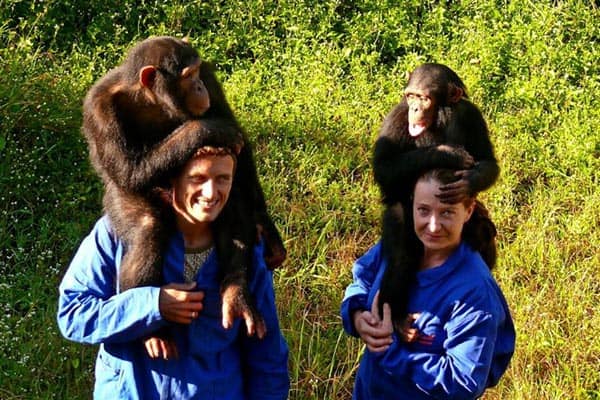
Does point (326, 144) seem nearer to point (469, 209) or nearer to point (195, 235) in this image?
point (469, 209)

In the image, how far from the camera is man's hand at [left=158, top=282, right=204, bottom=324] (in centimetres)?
252

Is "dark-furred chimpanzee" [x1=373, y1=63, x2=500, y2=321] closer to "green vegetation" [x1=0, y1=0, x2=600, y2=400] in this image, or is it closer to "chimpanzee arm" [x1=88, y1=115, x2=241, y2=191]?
"chimpanzee arm" [x1=88, y1=115, x2=241, y2=191]

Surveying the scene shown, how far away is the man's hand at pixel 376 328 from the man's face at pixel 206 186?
65 centimetres

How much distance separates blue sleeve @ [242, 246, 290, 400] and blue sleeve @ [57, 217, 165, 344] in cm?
39

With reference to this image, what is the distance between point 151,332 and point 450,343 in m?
0.90

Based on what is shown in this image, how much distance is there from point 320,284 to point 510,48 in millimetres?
2887

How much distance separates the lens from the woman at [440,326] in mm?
2746

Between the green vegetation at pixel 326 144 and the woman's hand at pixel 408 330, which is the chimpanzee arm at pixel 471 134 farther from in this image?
the green vegetation at pixel 326 144

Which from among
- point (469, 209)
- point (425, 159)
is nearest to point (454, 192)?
point (469, 209)

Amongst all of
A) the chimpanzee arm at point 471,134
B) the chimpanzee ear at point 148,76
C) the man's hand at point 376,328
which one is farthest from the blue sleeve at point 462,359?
the chimpanzee ear at point 148,76

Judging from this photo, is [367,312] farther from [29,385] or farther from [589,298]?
[589,298]

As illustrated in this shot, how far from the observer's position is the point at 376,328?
2908 mm

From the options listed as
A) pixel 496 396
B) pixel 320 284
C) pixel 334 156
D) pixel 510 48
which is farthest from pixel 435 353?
pixel 510 48

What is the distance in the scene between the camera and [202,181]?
263 cm
